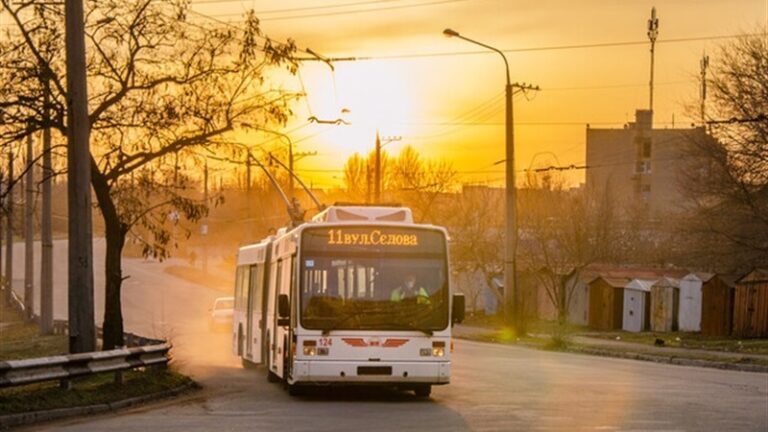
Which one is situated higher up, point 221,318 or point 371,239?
point 371,239

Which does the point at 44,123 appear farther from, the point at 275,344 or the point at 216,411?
the point at 216,411

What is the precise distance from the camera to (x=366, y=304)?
21125mm

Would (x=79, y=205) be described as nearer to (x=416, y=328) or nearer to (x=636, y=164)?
(x=416, y=328)

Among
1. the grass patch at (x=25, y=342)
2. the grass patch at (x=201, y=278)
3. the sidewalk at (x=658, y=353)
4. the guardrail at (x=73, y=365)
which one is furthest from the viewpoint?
the grass patch at (x=201, y=278)

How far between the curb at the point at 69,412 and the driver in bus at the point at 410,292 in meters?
4.05

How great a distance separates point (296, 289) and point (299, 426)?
16.1 feet

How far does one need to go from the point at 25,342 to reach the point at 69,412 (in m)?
27.0

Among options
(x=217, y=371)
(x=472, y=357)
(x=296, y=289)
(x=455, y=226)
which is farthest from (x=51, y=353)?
(x=455, y=226)

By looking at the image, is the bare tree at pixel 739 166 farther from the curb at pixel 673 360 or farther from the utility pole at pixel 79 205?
the utility pole at pixel 79 205

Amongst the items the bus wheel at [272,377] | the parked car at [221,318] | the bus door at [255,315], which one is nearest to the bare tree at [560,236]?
the parked car at [221,318]

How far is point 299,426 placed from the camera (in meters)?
16.7

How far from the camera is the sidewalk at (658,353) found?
118 feet

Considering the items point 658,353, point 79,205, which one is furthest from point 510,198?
point 79,205

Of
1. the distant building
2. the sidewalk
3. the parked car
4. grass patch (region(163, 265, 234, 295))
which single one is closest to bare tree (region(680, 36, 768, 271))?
the sidewalk
